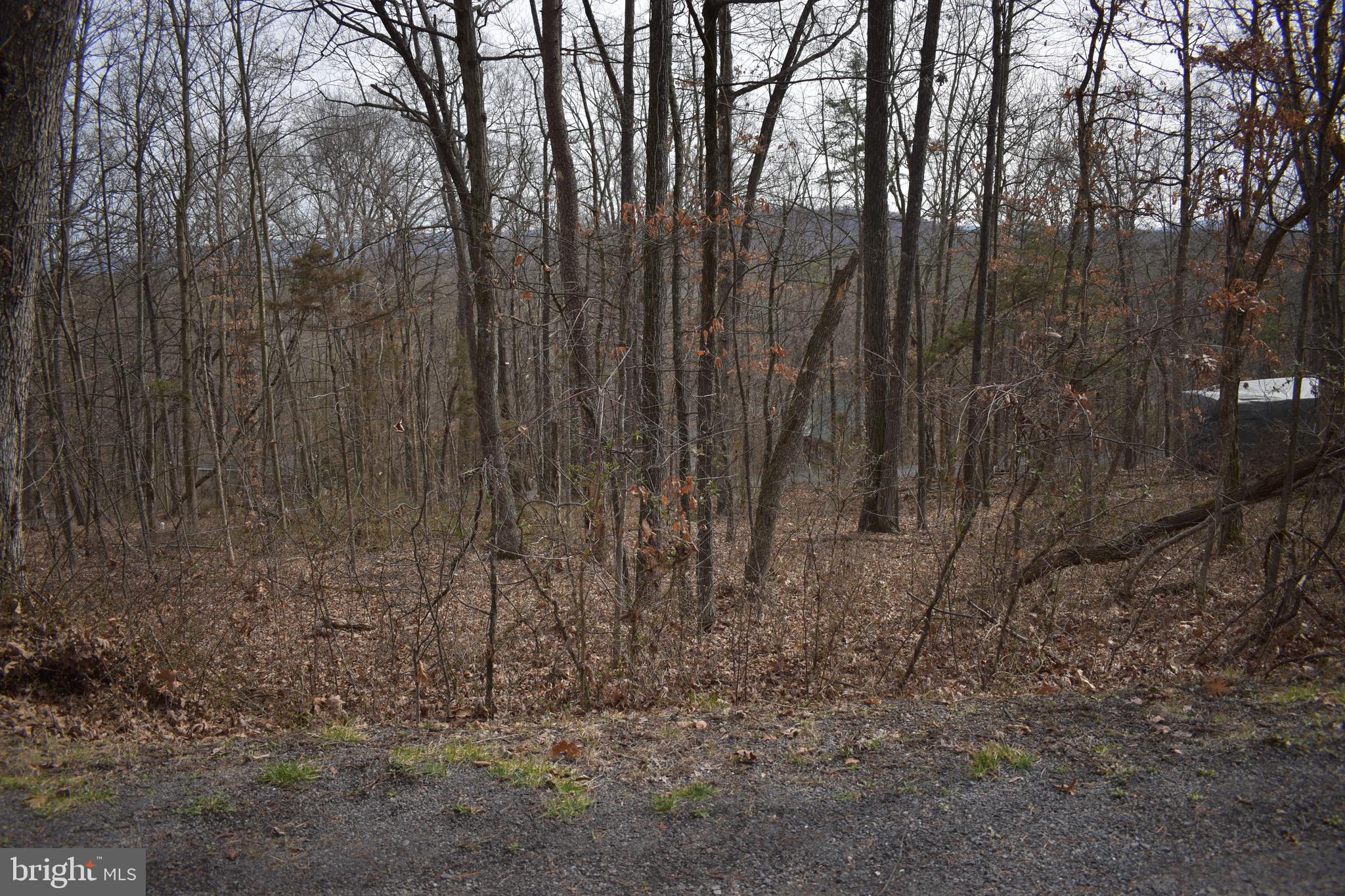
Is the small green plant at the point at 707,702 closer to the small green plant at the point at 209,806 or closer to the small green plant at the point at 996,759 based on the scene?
the small green plant at the point at 996,759

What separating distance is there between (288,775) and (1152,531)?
759cm

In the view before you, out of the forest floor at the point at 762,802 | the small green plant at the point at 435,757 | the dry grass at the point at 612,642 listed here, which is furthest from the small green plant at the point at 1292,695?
the small green plant at the point at 435,757

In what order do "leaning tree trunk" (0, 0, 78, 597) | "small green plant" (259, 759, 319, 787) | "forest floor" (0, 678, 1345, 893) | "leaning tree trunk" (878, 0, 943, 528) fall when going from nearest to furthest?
"forest floor" (0, 678, 1345, 893) → "small green plant" (259, 759, 319, 787) → "leaning tree trunk" (0, 0, 78, 597) → "leaning tree trunk" (878, 0, 943, 528)

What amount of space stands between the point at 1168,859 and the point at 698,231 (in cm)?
563

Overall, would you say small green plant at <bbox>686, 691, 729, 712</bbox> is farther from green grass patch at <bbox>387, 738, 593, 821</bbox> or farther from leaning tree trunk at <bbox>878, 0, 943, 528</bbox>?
leaning tree trunk at <bbox>878, 0, 943, 528</bbox>

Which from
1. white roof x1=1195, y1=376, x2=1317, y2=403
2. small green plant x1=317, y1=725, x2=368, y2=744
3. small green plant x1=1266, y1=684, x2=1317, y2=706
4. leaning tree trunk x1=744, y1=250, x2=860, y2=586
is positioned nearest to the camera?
small green plant x1=1266, y1=684, x2=1317, y2=706

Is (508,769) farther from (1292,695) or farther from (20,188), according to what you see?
(20,188)

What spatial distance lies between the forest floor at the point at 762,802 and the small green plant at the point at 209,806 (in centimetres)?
1

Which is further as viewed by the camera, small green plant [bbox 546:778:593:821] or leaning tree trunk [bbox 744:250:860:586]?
leaning tree trunk [bbox 744:250:860:586]

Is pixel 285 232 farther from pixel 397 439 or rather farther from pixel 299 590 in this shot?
pixel 299 590

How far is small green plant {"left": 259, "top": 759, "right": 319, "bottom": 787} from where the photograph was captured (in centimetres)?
411

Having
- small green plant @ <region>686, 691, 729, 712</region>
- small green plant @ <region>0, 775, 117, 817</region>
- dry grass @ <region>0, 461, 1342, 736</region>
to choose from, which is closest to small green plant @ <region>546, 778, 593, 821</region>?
small green plant @ <region>686, 691, 729, 712</region>

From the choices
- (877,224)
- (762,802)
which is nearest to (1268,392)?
(877,224)

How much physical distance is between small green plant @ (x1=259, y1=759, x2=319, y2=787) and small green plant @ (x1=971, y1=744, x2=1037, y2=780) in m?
3.36
